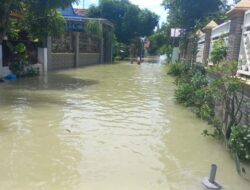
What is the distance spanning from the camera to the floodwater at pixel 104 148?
423 cm

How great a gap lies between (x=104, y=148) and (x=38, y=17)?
455 inches

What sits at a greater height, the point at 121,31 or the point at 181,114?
the point at 121,31

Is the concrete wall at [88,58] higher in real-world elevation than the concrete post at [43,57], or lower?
lower

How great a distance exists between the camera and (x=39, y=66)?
18.2 metres

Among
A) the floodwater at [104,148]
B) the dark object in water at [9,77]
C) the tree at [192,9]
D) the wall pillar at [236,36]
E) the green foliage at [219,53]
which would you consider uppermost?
→ the tree at [192,9]

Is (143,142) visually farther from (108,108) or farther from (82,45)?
(82,45)

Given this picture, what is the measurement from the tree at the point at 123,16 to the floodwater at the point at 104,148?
113ft

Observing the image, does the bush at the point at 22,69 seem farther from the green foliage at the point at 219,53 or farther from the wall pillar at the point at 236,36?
the wall pillar at the point at 236,36

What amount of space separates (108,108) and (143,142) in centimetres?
293

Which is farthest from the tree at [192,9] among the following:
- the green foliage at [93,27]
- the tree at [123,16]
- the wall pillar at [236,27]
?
the tree at [123,16]

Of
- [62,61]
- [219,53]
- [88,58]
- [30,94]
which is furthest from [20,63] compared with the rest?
[88,58]

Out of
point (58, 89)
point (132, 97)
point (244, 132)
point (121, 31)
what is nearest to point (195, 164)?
point (244, 132)

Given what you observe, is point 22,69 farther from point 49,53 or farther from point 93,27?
point 93,27

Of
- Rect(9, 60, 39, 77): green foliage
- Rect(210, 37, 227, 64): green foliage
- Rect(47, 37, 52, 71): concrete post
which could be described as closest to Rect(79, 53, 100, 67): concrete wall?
Rect(47, 37, 52, 71): concrete post
